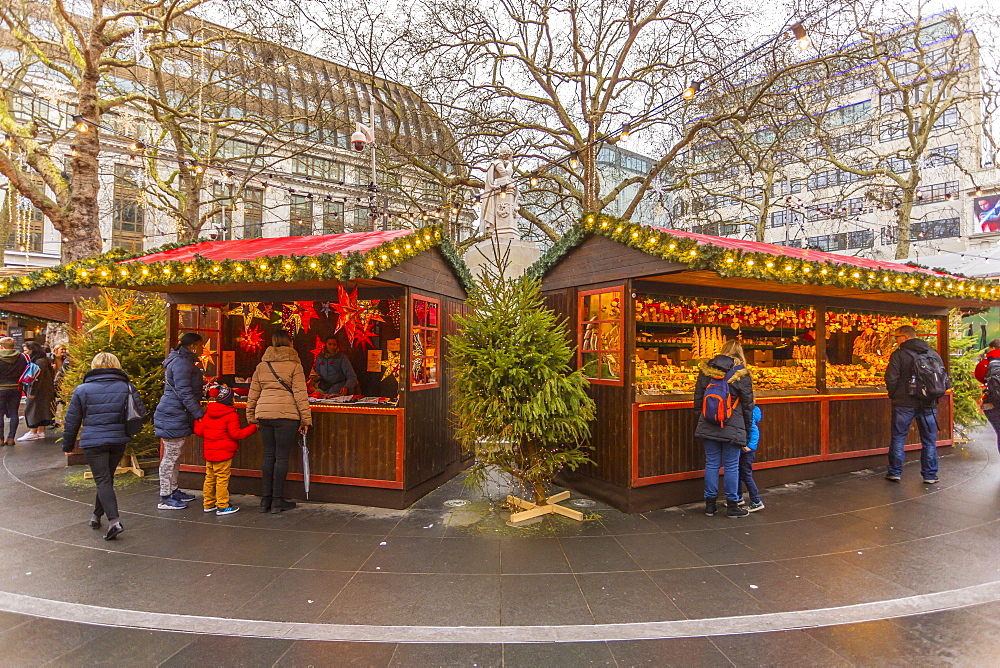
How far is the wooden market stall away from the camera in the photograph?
5215 millimetres

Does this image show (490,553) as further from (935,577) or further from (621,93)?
(621,93)

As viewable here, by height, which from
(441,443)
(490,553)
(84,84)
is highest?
(84,84)

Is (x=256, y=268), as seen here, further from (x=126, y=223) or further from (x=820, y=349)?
(x=126, y=223)

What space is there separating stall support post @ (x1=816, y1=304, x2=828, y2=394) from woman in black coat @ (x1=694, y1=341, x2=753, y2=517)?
2.53 meters

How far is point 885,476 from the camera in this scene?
271 inches

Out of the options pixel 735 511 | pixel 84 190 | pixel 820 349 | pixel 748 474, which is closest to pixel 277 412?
pixel 735 511

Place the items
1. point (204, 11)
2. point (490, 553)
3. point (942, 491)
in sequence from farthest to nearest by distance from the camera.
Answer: point (204, 11)
point (942, 491)
point (490, 553)

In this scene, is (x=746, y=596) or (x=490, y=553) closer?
(x=746, y=596)

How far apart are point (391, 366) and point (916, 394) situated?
22.4 ft

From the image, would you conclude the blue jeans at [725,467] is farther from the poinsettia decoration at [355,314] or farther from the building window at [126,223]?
the building window at [126,223]

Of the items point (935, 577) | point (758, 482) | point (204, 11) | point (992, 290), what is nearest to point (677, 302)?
point (758, 482)

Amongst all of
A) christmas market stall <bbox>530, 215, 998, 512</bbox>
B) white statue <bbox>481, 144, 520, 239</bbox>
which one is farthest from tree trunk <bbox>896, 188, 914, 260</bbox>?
white statue <bbox>481, 144, 520, 239</bbox>

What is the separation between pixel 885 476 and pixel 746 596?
15.6ft

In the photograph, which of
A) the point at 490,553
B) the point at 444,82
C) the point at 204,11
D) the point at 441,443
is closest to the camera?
the point at 490,553
